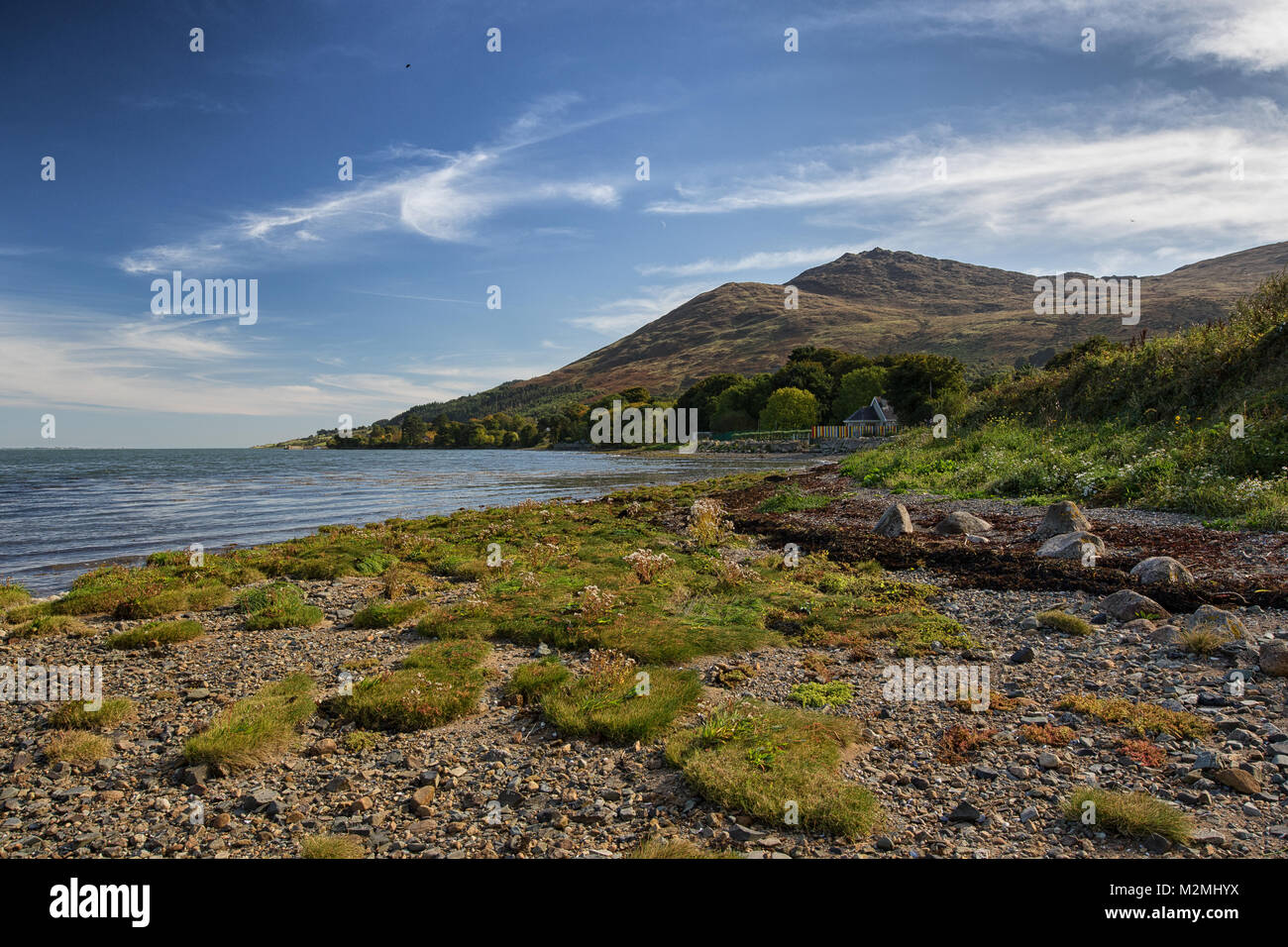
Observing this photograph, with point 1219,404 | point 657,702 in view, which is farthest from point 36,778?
point 1219,404

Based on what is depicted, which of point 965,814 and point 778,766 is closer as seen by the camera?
point 965,814

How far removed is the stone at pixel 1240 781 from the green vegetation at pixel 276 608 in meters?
13.2

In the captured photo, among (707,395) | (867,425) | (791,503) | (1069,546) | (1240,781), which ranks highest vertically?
(707,395)

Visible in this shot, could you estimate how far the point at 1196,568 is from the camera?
1250 centimetres

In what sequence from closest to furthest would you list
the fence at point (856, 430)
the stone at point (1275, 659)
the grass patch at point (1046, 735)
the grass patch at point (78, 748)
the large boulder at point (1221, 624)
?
the grass patch at point (1046, 735) < the grass patch at point (78, 748) < the stone at point (1275, 659) < the large boulder at point (1221, 624) < the fence at point (856, 430)

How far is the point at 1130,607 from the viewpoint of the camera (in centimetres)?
1022

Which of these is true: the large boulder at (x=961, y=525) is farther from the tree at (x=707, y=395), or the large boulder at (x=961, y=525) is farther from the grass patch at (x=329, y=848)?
the tree at (x=707, y=395)

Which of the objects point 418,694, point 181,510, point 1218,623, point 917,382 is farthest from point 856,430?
point 418,694

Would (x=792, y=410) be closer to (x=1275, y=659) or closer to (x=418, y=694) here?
(x=1275, y=659)

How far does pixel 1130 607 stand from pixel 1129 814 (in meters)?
6.60

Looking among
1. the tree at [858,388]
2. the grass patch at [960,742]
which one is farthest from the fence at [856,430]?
the grass patch at [960,742]

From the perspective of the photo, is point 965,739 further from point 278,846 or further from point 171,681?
point 171,681

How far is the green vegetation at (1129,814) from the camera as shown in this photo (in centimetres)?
486
